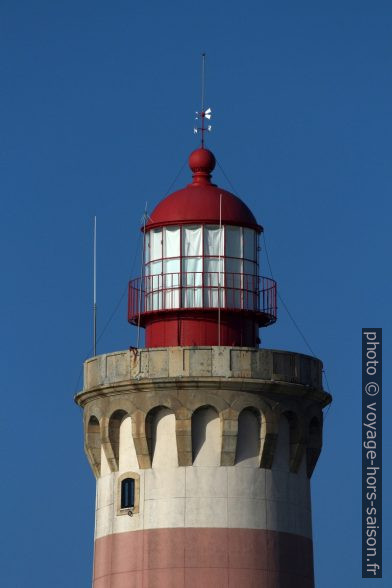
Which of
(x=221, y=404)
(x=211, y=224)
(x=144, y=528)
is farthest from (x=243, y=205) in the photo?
(x=144, y=528)

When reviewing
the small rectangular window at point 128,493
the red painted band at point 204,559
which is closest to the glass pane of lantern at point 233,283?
the small rectangular window at point 128,493

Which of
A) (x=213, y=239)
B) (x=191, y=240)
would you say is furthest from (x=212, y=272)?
(x=191, y=240)

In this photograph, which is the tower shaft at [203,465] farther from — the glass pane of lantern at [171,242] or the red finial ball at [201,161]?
the red finial ball at [201,161]

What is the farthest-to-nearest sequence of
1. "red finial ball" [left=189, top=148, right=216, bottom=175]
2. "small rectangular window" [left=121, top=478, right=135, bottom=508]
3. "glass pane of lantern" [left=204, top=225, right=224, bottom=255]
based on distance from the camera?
"red finial ball" [left=189, top=148, right=216, bottom=175]
"glass pane of lantern" [left=204, top=225, right=224, bottom=255]
"small rectangular window" [left=121, top=478, right=135, bottom=508]

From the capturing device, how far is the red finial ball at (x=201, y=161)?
44.0m

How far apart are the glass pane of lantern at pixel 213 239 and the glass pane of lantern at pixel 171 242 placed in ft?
2.05

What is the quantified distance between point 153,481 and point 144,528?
3.41ft

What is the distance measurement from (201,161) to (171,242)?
2.42m

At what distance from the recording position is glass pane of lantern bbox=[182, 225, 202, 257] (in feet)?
139

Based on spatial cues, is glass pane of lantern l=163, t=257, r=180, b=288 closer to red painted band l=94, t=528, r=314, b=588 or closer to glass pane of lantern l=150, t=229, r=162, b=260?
glass pane of lantern l=150, t=229, r=162, b=260

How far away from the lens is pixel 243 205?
4338 cm

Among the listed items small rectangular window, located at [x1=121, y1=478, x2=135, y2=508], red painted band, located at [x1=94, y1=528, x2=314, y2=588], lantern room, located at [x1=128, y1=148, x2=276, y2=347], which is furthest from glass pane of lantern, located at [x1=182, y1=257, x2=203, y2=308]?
red painted band, located at [x1=94, y1=528, x2=314, y2=588]

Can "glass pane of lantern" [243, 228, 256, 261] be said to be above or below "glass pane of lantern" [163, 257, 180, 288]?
above

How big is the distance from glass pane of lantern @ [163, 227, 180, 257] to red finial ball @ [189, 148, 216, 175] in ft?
6.70
